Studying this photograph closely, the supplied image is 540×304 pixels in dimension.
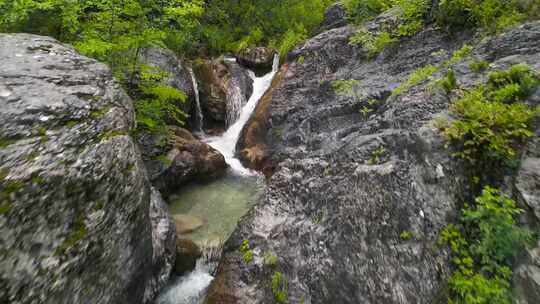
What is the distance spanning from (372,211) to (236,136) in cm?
763

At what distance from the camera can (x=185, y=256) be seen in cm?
504

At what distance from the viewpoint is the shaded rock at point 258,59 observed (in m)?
13.4

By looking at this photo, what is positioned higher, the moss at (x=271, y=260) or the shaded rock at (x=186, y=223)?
the moss at (x=271, y=260)

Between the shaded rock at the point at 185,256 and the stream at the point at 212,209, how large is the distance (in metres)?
0.10

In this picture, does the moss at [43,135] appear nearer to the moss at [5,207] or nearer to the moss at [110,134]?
the moss at [110,134]

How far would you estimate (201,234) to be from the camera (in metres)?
5.89

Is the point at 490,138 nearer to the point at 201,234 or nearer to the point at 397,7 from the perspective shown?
the point at 201,234

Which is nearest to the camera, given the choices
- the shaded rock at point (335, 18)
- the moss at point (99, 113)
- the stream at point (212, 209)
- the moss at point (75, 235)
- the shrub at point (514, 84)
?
the moss at point (75, 235)

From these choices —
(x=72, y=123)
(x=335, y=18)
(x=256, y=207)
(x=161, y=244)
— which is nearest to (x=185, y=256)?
(x=161, y=244)

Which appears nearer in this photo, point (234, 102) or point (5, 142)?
point (5, 142)

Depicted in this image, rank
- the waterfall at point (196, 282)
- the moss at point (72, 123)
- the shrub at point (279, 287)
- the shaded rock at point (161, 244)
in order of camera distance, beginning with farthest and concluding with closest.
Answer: the waterfall at point (196, 282)
the shaded rock at point (161, 244)
the shrub at point (279, 287)
the moss at point (72, 123)

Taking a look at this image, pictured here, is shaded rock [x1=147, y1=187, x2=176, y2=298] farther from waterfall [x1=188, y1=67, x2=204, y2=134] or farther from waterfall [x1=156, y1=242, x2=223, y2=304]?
waterfall [x1=188, y1=67, x2=204, y2=134]

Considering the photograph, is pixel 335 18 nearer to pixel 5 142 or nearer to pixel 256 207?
pixel 256 207

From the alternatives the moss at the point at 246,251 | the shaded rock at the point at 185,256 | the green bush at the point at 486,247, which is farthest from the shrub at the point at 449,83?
the shaded rock at the point at 185,256
